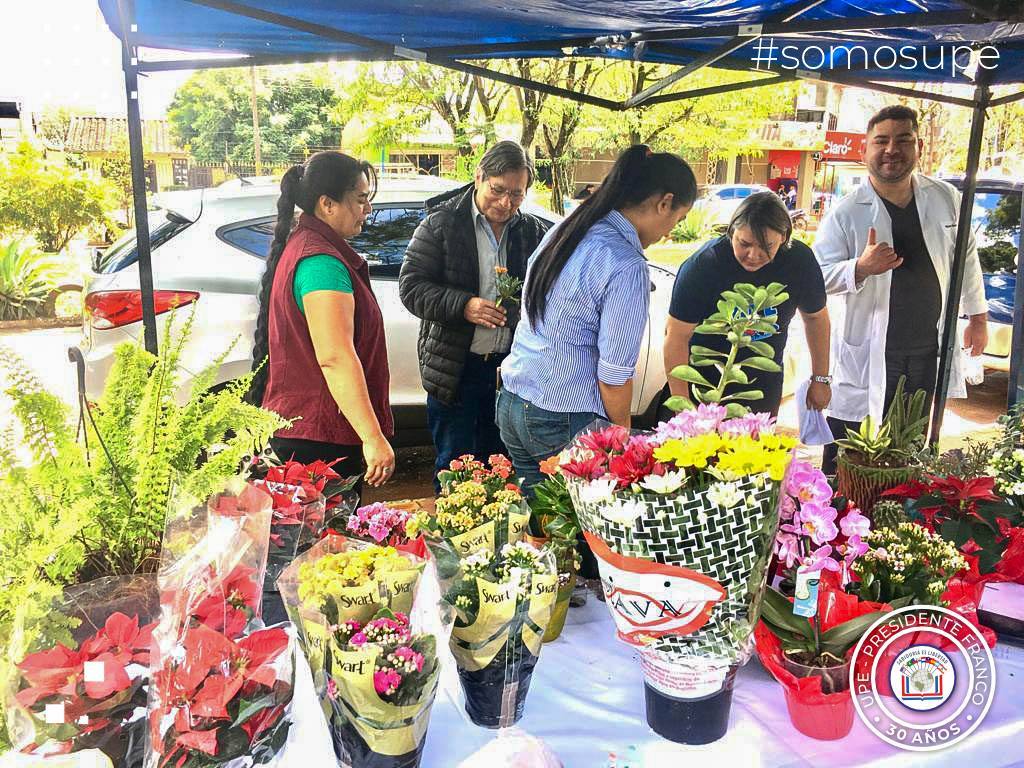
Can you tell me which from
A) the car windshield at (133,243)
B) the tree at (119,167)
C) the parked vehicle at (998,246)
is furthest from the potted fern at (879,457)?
the tree at (119,167)

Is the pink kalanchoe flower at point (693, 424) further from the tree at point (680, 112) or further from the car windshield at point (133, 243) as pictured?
the tree at point (680, 112)

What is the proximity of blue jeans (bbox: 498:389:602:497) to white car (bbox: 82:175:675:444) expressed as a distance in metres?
1.56

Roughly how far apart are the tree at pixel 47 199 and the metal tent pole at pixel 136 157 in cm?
871

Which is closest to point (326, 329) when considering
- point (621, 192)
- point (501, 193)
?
point (621, 192)

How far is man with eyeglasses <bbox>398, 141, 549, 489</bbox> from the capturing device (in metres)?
2.99

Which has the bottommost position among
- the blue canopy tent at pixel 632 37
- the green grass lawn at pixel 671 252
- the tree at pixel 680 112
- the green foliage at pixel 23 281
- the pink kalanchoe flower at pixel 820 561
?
the green foliage at pixel 23 281

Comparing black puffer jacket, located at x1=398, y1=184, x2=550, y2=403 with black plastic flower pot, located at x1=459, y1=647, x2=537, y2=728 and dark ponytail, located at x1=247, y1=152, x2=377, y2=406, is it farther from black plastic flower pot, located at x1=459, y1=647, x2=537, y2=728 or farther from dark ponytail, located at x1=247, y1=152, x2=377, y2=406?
black plastic flower pot, located at x1=459, y1=647, x2=537, y2=728

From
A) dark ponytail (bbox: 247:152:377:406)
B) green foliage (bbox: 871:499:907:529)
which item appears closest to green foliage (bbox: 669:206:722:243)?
dark ponytail (bbox: 247:152:377:406)

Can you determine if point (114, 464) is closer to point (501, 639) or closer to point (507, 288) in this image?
point (501, 639)

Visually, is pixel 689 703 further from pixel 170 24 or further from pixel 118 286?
pixel 118 286

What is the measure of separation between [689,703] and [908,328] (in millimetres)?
2602

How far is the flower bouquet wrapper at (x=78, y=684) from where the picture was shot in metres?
0.83

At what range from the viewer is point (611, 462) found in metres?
1.04

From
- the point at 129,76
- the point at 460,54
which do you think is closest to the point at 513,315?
the point at 460,54
